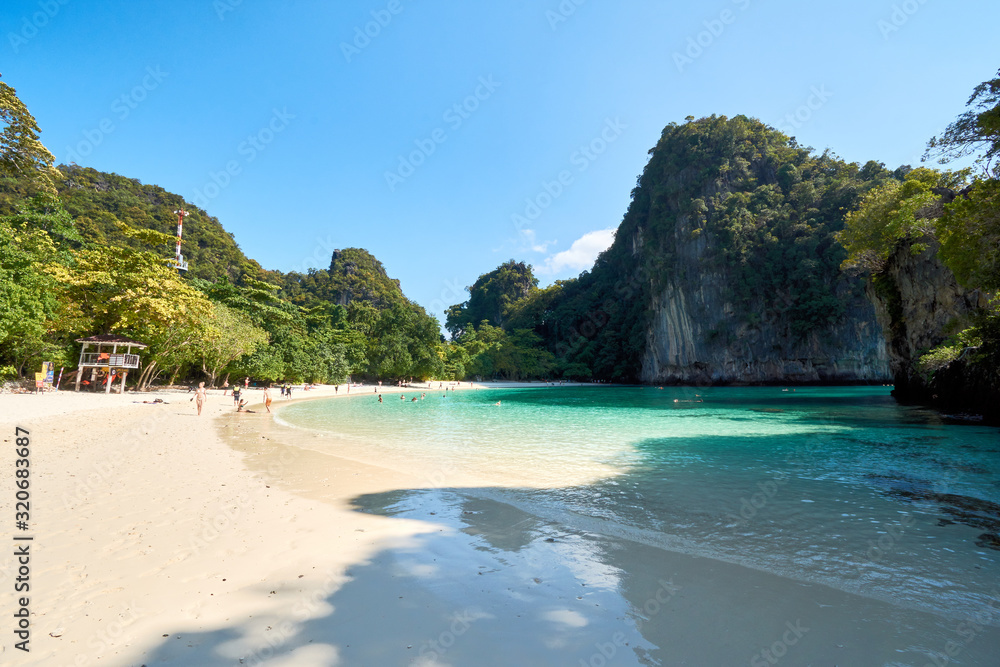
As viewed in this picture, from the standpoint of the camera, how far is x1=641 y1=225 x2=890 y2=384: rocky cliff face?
4678cm

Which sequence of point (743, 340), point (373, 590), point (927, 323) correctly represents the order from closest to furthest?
point (373, 590) → point (927, 323) → point (743, 340)

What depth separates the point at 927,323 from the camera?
21.7 m

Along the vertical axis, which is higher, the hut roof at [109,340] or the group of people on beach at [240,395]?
the hut roof at [109,340]

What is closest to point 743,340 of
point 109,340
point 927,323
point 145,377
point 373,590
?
point 927,323

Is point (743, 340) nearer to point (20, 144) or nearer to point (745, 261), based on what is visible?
point (745, 261)

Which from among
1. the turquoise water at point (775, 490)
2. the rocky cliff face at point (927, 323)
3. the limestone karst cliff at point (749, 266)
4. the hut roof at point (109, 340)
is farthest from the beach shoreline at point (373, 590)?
the limestone karst cliff at point (749, 266)

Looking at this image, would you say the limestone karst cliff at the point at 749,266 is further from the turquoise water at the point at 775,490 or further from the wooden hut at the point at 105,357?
the wooden hut at the point at 105,357

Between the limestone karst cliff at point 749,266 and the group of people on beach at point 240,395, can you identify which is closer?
the group of people on beach at point 240,395

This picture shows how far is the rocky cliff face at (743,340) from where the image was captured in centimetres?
4678

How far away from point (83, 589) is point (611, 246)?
282 ft

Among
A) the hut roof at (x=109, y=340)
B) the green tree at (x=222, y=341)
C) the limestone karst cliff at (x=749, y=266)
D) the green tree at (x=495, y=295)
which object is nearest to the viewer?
the hut roof at (x=109, y=340)

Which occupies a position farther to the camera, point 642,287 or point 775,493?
point 642,287

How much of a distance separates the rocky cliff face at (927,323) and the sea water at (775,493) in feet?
12.3

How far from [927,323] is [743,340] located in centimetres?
3006
